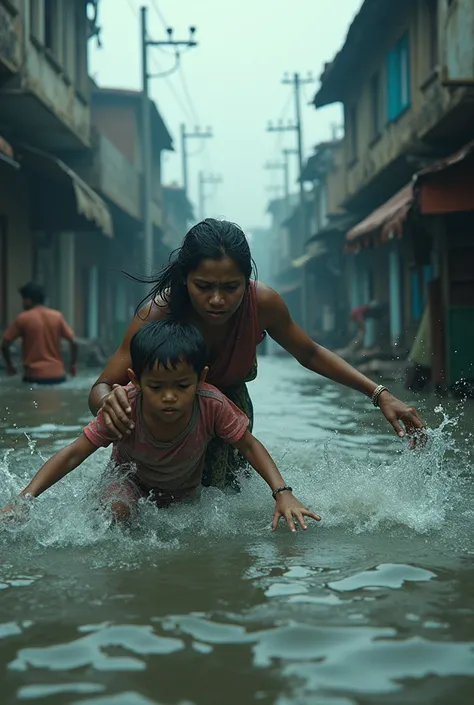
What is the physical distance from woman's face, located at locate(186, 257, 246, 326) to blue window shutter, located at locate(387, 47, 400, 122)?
13543mm

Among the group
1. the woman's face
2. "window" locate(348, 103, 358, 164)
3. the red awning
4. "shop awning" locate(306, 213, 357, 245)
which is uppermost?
"window" locate(348, 103, 358, 164)

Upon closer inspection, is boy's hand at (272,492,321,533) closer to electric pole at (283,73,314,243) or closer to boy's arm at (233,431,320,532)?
boy's arm at (233,431,320,532)

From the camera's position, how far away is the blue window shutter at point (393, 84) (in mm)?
16562

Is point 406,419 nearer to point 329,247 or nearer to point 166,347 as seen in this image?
point 166,347

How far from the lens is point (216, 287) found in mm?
3668

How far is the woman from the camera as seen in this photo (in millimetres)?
3654

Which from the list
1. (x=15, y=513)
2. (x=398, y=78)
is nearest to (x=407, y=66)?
(x=398, y=78)

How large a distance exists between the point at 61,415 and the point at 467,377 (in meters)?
4.62

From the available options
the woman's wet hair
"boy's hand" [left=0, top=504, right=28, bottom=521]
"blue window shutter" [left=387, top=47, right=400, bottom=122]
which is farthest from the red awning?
"boy's hand" [left=0, top=504, right=28, bottom=521]

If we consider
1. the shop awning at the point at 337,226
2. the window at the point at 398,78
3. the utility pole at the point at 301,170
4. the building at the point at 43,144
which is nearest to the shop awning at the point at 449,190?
the building at the point at 43,144

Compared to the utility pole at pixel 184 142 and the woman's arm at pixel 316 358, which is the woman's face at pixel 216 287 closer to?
the woman's arm at pixel 316 358

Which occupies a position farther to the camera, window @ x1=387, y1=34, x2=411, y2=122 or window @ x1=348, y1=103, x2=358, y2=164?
window @ x1=348, y1=103, x2=358, y2=164

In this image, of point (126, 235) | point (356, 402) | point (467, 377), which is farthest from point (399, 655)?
point (126, 235)

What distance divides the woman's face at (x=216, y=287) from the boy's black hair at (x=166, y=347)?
0.12 metres
